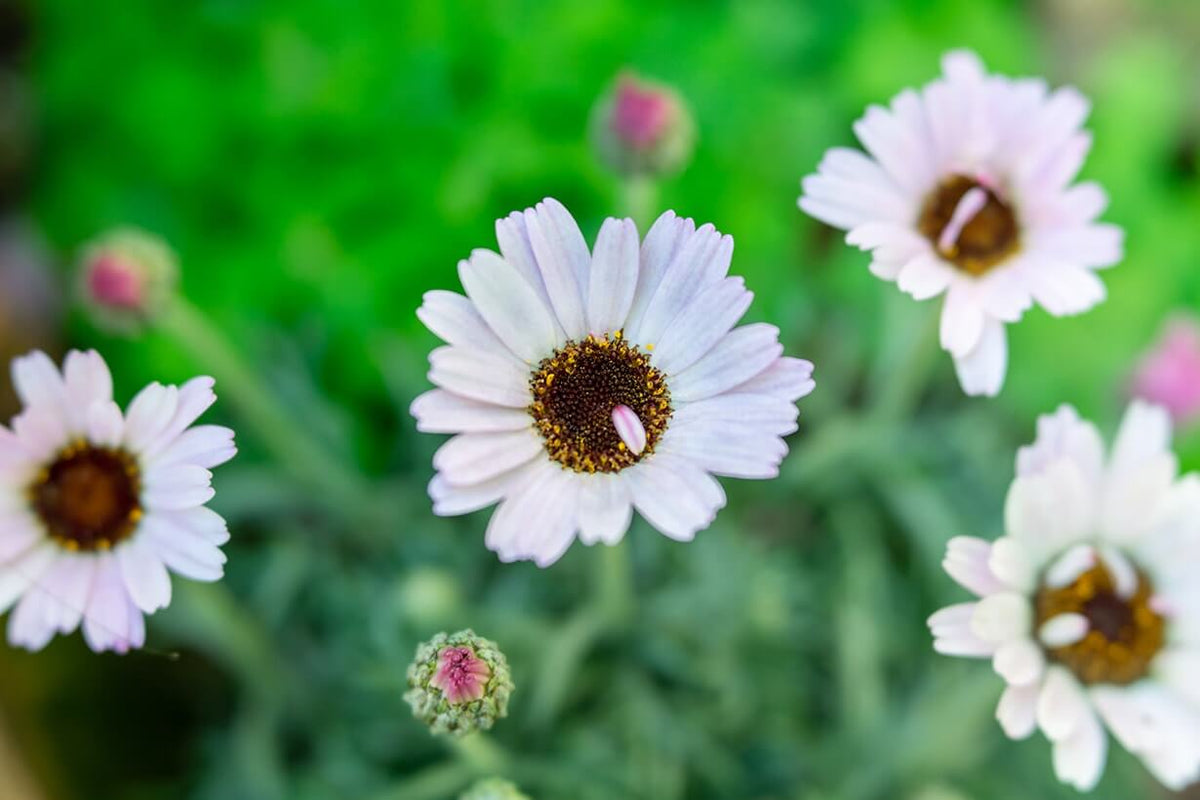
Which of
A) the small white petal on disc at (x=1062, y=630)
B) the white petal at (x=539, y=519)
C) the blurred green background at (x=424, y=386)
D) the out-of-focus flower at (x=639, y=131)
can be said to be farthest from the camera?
the blurred green background at (x=424, y=386)

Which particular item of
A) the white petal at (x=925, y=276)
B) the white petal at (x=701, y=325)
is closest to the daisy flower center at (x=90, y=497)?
the white petal at (x=701, y=325)

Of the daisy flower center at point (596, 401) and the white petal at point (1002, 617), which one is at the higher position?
the daisy flower center at point (596, 401)

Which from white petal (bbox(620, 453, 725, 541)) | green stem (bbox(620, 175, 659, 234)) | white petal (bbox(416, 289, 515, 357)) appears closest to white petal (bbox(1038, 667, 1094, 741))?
white petal (bbox(620, 453, 725, 541))

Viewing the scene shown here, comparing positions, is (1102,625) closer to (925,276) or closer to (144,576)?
(925,276)

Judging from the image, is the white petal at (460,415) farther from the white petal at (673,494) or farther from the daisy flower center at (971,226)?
the daisy flower center at (971,226)

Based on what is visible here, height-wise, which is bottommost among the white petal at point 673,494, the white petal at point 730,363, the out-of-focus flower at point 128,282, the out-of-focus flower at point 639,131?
the white petal at point 673,494

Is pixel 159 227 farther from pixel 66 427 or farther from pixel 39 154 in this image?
pixel 66 427

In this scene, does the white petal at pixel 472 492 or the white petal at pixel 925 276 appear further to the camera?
the white petal at pixel 925 276

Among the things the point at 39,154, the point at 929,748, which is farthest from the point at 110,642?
the point at 39,154
